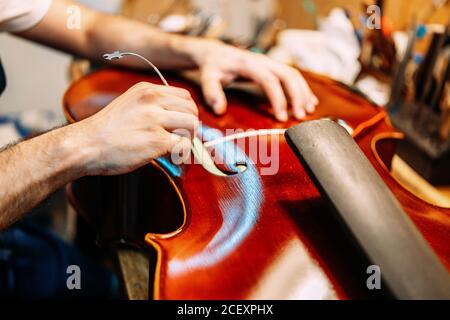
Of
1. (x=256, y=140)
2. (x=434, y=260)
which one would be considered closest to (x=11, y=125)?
(x=256, y=140)

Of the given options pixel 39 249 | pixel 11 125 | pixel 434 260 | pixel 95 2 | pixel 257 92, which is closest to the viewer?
pixel 434 260

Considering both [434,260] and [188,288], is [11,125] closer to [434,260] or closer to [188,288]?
[188,288]

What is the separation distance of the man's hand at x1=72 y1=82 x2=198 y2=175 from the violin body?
0.26ft

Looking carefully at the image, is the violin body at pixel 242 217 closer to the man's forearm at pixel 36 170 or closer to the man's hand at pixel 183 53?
the man's hand at pixel 183 53

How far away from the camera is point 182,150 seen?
24.7 inches

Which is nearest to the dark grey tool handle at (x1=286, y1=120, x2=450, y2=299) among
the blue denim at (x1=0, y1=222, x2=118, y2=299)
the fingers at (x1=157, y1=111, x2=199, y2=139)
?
the fingers at (x1=157, y1=111, x2=199, y2=139)

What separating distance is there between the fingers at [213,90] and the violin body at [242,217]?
0.02 meters

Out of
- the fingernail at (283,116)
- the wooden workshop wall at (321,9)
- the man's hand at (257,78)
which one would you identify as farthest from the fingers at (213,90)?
the wooden workshop wall at (321,9)

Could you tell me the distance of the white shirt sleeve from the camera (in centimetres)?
92

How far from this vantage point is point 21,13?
952 mm

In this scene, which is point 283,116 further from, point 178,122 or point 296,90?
point 178,122

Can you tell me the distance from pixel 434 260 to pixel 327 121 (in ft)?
0.72

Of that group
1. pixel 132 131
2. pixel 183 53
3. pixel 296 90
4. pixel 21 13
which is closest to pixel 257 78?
pixel 296 90

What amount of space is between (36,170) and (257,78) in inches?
17.3
